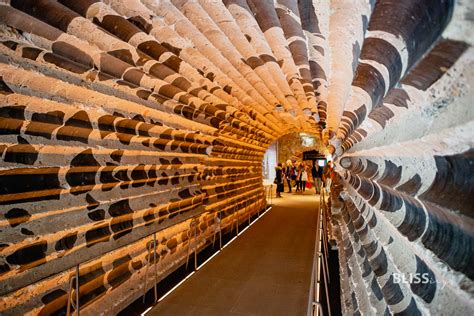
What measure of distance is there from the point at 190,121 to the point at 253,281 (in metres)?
2.86

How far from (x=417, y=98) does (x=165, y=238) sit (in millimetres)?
4749

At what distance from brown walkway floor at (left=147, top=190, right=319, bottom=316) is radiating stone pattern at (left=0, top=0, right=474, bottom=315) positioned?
0.78 m

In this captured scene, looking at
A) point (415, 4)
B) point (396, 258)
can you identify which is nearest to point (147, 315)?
point (396, 258)

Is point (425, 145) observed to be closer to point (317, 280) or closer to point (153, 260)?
point (317, 280)

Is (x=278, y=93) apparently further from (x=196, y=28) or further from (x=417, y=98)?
(x=417, y=98)

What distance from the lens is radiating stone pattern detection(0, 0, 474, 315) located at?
0.84m

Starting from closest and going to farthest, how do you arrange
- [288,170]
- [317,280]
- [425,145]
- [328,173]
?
[425,145] → [317,280] → [328,173] → [288,170]

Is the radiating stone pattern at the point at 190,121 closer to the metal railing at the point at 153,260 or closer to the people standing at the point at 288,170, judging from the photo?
the metal railing at the point at 153,260

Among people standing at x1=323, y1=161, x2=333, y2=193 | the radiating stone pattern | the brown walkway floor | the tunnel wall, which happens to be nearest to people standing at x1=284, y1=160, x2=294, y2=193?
people standing at x1=323, y1=161, x2=333, y2=193

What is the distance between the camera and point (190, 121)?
197 inches

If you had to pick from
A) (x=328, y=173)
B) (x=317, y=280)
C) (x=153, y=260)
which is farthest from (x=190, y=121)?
(x=328, y=173)

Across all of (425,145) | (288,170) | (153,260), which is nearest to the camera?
(425,145)

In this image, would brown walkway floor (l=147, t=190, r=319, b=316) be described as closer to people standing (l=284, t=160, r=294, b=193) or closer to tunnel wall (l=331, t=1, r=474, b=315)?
tunnel wall (l=331, t=1, r=474, b=315)

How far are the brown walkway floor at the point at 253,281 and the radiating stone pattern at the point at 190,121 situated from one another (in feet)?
2.55
